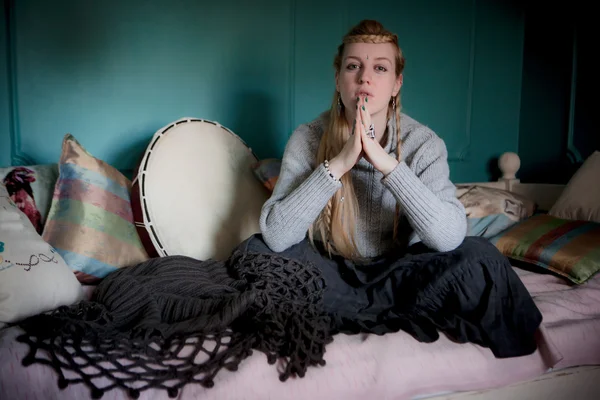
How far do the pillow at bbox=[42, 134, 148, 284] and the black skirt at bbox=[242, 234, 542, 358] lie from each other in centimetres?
73

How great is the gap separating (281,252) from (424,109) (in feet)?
5.27

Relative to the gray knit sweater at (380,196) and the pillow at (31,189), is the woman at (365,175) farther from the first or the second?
the pillow at (31,189)

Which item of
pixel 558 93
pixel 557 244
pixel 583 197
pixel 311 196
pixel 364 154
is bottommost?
pixel 557 244

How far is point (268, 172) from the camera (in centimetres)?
190

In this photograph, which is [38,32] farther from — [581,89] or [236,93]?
[581,89]

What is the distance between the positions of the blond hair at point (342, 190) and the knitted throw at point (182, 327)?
0.68 feet

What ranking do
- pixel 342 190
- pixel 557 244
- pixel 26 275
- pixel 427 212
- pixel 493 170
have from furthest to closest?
pixel 493 170 → pixel 557 244 → pixel 342 190 → pixel 427 212 → pixel 26 275

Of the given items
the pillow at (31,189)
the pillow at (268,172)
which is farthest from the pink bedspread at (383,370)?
the pillow at (268,172)

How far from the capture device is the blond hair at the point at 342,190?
1.50 metres

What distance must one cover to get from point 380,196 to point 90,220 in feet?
3.25

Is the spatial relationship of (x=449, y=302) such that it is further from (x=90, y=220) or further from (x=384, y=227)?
(x=90, y=220)

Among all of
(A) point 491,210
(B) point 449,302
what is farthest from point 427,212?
(A) point 491,210

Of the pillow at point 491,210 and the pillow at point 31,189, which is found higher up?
the pillow at point 31,189

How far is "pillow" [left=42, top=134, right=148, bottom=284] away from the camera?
4.87 ft
